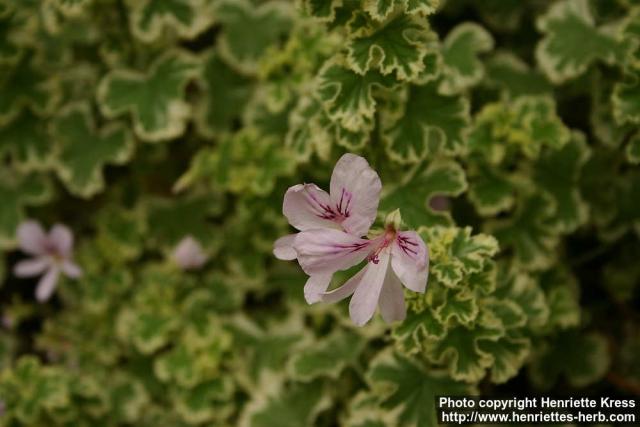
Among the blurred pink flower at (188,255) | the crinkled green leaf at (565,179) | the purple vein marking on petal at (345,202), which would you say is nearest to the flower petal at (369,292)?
the purple vein marking on petal at (345,202)

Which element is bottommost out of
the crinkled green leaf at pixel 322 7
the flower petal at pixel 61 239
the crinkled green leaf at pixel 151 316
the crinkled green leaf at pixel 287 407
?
the crinkled green leaf at pixel 287 407

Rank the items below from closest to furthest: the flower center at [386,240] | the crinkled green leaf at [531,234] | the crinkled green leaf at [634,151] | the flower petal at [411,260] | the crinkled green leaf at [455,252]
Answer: the flower petal at [411,260]
the flower center at [386,240]
the crinkled green leaf at [455,252]
the crinkled green leaf at [634,151]
the crinkled green leaf at [531,234]

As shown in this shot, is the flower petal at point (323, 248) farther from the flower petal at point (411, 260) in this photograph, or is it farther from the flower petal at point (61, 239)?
the flower petal at point (61, 239)

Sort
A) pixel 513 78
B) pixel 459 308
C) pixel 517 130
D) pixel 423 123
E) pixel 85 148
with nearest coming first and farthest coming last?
pixel 459 308 → pixel 423 123 → pixel 517 130 → pixel 513 78 → pixel 85 148

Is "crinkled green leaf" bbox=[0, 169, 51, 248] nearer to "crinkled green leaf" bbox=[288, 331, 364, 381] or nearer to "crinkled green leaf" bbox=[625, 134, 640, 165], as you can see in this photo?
"crinkled green leaf" bbox=[288, 331, 364, 381]

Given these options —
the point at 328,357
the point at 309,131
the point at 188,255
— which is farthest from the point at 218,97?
the point at 328,357

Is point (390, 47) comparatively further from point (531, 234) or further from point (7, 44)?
point (7, 44)
